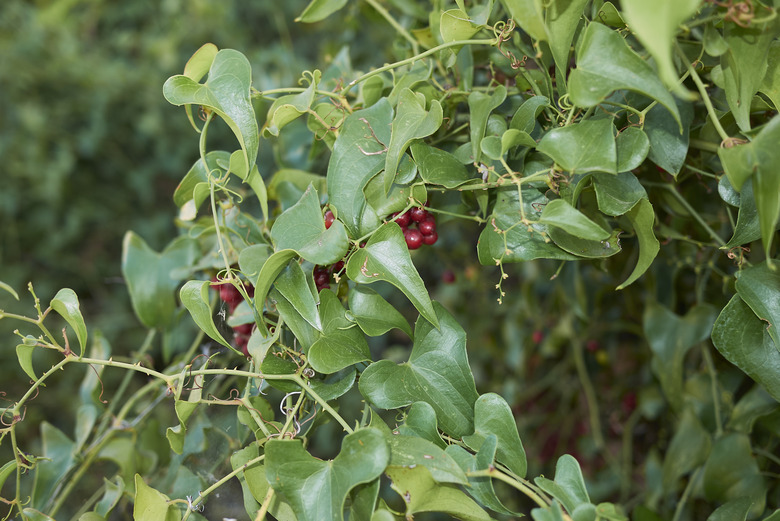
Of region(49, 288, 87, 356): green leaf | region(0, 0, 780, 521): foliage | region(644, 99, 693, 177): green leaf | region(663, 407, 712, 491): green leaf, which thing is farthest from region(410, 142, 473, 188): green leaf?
region(663, 407, 712, 491): green leaf

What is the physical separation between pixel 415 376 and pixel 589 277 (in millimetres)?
345

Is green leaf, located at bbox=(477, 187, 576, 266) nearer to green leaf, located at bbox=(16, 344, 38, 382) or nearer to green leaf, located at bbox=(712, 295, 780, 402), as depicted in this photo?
green leaf, located at bbox=(712, 295, 780, 402)

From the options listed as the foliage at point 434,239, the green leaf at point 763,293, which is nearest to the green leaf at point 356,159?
the foliage at point 434,239

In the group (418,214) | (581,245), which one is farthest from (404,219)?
(581,245)

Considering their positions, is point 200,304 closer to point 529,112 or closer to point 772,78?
point 529,112

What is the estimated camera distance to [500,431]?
0.32m

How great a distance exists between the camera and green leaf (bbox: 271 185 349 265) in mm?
306

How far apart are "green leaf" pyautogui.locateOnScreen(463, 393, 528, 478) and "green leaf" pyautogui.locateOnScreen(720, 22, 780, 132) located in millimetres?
184

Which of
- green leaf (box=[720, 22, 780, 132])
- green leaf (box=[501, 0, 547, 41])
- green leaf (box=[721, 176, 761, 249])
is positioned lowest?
green leaf (box=[721, 176, 761, 249])

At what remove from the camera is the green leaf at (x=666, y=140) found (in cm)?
Result: 33

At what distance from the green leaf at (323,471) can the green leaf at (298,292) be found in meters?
0.06

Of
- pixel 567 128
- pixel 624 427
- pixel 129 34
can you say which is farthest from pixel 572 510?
pixel 129 34

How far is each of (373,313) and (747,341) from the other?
210 millimetres

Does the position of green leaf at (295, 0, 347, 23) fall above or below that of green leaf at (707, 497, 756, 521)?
above
